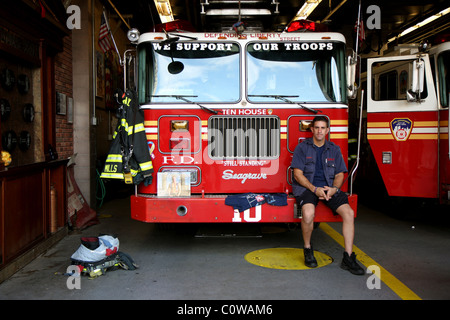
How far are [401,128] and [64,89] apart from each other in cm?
558

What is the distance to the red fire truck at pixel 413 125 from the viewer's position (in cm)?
688

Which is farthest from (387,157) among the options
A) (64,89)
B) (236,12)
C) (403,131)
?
(64,89)

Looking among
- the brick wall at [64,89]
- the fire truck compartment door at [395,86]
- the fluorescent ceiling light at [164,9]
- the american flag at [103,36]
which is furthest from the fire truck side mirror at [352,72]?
the fluorescent ceiling light at [164,9]

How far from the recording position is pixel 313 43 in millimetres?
5582

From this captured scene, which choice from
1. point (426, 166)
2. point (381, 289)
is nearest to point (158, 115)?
point (381, 289)

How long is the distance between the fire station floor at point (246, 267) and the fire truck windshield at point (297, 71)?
2.05 meters

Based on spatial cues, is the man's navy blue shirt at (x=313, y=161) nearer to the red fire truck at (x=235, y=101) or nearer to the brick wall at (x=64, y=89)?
the red fire truck at (x=235, y=101)

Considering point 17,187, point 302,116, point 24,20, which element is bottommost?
point 17,187

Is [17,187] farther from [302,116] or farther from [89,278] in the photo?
[302,116]

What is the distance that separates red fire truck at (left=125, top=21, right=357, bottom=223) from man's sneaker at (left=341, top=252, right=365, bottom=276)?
108cm

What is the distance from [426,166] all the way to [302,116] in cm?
278

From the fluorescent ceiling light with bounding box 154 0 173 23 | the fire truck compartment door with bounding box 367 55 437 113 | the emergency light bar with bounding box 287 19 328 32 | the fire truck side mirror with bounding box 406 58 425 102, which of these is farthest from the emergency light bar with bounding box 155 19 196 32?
the fluorescent ceiling light with bounding box 154 0 173 23

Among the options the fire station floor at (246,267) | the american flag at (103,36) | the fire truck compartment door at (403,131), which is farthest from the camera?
the american flag at (103,36)

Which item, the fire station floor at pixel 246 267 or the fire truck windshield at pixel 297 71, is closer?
the fire station floor at pixel 246 267
